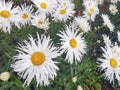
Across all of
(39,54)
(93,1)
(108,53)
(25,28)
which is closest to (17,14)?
(25,28)

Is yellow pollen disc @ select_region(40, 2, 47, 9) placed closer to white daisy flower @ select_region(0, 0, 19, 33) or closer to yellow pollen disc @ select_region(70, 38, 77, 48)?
white daisy flower @ select_region(0, 0, 19, 33)

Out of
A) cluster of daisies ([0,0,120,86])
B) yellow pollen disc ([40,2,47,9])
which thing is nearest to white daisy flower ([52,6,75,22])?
cluster of daisies ([0,0,120,86])

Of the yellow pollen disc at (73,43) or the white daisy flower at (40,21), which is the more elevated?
the white daisy flower at (40,21)

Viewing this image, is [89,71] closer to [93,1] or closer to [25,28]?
[25,28]

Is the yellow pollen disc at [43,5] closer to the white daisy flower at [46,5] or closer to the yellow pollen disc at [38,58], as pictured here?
the white daisy flower at [46,5]

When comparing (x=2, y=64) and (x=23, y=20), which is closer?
(x=2, y=64)

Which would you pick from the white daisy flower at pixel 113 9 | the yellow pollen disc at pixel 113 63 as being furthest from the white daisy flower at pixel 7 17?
the white daisy flower at pixel 113 9
